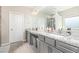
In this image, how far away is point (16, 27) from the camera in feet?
5.13

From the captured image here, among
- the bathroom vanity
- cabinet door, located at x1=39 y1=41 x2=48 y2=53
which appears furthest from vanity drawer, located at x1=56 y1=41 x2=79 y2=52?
cabinet door, located at x1=39 y1=41 x2=48 y2=53

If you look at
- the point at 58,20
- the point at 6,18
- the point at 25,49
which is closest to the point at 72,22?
the point at 58,20

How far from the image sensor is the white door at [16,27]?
1547mm

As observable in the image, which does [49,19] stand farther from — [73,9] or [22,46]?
[22,46]

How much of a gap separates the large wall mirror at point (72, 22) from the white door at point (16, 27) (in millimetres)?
667

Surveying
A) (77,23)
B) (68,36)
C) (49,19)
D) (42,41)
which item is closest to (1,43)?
(42,41)

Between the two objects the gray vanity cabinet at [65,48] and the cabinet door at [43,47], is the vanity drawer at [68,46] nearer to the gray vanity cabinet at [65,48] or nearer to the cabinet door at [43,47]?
the gray vanity cabinet at [65,48]

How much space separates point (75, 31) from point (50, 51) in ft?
1.48

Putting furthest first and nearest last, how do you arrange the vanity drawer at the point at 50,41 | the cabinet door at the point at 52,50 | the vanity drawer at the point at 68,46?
the vanity drawer at the point at 50,41
the cabinet door at the point at 52,50
the vanity drawer at the point at 68,46

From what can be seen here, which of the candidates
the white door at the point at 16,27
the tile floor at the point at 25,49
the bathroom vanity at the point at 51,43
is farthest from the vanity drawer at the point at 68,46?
the white door at the point at 16,27

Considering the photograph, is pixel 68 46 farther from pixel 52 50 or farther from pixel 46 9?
pixel 46 9

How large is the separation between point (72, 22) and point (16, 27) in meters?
0.82
